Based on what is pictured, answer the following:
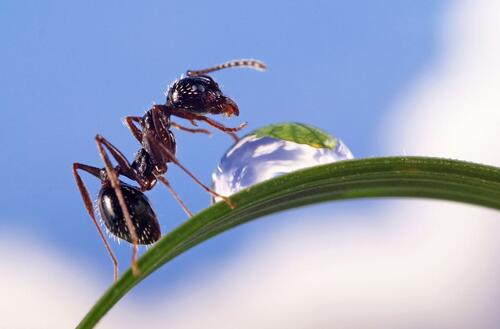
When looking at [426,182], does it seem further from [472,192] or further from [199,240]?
[199,240]

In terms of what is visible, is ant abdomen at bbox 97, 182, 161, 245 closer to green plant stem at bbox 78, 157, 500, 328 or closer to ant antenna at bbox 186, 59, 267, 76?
ant antenna at bbox 186, 59, 267, 76

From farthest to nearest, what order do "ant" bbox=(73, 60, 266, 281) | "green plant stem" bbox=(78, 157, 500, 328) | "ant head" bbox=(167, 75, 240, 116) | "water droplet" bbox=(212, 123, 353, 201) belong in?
1. "ant head" bbox=(167, 75, 240, 116)
2. "ant" bbox=(73, 60, 266, 281)
3. "water droplet" bbox=(212, 123, 353, 201)
4. "green plant stem" bbox=(78, 157, 500, 328)

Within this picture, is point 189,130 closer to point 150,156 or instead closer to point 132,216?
point 150,156

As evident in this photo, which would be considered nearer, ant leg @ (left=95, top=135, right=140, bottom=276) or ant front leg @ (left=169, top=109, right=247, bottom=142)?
ant leg @ (left=95, top=135, right=140, bottom=276)

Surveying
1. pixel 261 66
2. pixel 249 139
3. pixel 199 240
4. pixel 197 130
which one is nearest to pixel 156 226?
pixel 197 130

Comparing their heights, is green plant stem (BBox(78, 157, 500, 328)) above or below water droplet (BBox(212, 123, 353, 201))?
below

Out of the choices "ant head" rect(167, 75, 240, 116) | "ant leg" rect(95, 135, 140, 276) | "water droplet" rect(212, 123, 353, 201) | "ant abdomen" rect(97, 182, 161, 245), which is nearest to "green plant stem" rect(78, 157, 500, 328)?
"water droplet" rect(212, 123, 353, 201)
